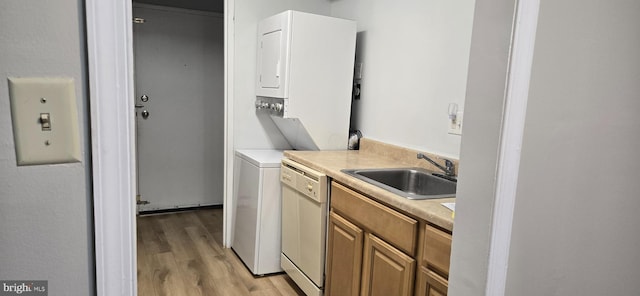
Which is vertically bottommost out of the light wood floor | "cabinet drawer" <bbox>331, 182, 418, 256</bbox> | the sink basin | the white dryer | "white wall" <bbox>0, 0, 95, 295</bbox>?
the light wood floor

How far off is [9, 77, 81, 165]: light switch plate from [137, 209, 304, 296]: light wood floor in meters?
2.16

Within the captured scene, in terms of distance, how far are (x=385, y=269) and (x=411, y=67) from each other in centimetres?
131

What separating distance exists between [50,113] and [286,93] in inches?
86.7

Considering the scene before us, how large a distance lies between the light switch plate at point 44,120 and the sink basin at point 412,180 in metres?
1.54

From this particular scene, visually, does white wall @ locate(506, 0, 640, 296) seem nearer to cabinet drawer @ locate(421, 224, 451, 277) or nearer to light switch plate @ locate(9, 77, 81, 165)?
cabinet drawer @ locate(421, 224, 451, 277)

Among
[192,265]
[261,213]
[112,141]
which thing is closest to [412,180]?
[261,213]

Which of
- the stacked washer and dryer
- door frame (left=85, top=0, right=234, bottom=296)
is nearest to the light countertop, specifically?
the stacked washer and dryer

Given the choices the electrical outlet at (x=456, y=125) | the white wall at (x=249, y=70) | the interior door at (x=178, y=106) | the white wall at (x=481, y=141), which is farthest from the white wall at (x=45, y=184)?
the interior door at (x=178, y=106)

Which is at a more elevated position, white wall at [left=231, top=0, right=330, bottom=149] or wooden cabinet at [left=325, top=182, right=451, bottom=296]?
white wall at [left=231, top=0, right=330, bottom=149]

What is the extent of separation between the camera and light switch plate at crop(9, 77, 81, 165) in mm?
527

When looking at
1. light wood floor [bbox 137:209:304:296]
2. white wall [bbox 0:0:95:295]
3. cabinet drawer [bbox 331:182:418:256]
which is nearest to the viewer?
white wall [bbox 0:0:95:295]

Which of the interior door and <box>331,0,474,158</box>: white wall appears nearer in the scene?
<box>331,0,474,158</box>: white wall

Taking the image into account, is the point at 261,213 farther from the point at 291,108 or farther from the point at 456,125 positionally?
the point at 456,125

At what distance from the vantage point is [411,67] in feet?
8.18
